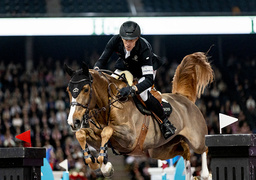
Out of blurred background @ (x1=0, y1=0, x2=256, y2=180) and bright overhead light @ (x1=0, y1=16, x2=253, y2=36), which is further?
bright overhead light @ (x1=0, y1=16, x2=253, y2=36)

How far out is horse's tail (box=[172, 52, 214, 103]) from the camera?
7234 mm

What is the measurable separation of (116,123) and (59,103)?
8.49 m

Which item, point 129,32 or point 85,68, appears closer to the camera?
point 85,68

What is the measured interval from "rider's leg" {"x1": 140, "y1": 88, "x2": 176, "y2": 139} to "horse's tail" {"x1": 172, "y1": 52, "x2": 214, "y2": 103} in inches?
55.6

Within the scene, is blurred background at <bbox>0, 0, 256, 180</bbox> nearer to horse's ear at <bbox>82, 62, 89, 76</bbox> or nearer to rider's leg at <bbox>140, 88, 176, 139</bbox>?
rider's leg at <bbox>140, 88, 176, 139</bbox>

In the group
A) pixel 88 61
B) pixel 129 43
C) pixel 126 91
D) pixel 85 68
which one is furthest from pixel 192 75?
pixel 88 61

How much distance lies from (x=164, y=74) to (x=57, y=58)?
3640 millimetres

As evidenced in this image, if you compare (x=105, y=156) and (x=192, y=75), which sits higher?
(x=192, y=75)

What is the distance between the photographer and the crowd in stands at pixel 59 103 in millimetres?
12034

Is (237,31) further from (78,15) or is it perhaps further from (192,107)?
(192,107)

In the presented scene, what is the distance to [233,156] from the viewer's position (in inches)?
140

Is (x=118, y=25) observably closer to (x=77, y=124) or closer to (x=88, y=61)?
(x=88, y=61)

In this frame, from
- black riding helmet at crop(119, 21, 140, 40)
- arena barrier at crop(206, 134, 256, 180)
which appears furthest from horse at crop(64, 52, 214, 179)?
arena barrier at crop(206, 134, 256, 180)

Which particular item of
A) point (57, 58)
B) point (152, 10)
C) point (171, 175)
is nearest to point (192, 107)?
point (171, 175)
